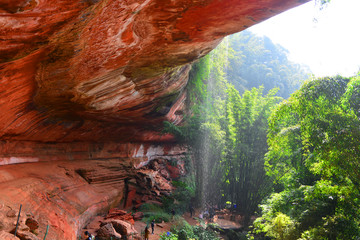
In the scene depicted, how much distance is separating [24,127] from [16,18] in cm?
517

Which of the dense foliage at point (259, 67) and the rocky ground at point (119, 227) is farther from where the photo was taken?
the dense foliage at point (259, 67)

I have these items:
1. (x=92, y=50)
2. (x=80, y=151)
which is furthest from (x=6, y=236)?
(x=80, y=151)

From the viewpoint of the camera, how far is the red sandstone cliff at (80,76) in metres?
4.24

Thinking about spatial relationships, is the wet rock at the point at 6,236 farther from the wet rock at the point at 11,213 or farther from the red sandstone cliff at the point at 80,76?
the red sandstone cliff at the point at 80,76

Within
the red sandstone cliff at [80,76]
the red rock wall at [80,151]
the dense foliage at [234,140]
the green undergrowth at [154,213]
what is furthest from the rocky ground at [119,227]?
the dense foliage at [234,140]

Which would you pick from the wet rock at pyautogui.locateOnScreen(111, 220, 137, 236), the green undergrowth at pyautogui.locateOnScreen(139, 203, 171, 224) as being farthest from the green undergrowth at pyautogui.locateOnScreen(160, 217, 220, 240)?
the wet rock at pyautogui.locateOnScreen(111, 220, 137, 236)

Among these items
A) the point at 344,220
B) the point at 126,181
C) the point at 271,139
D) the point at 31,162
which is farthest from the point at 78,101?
the point at 344,220

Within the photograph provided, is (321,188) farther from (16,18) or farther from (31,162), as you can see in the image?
(31,162)

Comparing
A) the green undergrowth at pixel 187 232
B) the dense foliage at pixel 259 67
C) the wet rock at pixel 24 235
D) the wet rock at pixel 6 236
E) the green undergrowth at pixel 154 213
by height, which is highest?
the dense foliage at pixel 259 67

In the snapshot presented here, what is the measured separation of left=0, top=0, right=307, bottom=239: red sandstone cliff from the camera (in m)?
4.24

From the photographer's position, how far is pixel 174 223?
1076cm

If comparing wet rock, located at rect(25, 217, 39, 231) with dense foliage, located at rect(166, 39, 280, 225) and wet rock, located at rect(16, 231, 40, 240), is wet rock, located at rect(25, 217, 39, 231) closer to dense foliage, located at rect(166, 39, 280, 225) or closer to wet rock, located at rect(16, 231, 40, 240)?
wet rock, located at rect(16, 231, 40, 240)

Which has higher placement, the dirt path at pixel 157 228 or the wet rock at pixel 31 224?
the wet rock at pixel 31 224

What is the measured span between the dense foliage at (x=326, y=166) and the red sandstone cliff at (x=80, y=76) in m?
3.67
